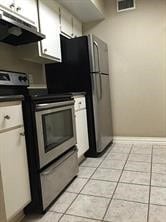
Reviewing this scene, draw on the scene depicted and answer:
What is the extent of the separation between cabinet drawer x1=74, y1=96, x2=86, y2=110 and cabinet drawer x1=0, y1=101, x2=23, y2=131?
1032mm

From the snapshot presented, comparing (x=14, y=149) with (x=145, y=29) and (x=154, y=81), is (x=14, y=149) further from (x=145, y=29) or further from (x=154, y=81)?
(x=145, y=29)

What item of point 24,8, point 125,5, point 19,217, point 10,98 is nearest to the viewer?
point 10,98

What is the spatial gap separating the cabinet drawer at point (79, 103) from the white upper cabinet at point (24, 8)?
0.93m

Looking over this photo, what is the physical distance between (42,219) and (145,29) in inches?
116

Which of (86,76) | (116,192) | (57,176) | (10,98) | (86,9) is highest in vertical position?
(86,9)

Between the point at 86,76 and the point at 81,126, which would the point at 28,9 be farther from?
the point at 81,126

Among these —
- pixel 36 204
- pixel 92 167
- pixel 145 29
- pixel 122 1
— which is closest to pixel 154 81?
pixel 145 29

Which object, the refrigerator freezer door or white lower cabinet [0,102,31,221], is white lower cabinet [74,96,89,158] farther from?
white lower cabinet [0,102,31,221]

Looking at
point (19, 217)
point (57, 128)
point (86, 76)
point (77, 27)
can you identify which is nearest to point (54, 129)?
point (57, 128)

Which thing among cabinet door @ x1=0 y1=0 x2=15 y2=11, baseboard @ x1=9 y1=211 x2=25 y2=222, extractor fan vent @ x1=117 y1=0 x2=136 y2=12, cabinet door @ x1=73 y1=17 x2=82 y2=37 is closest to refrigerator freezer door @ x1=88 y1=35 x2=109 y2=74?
cabinet door @ x1=73 y1=17 x2=82 y2=37

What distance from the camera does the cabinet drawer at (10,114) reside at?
47.8 inches

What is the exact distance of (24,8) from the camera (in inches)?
73.9

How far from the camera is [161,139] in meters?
3.20

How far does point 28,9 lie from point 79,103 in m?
1.13
